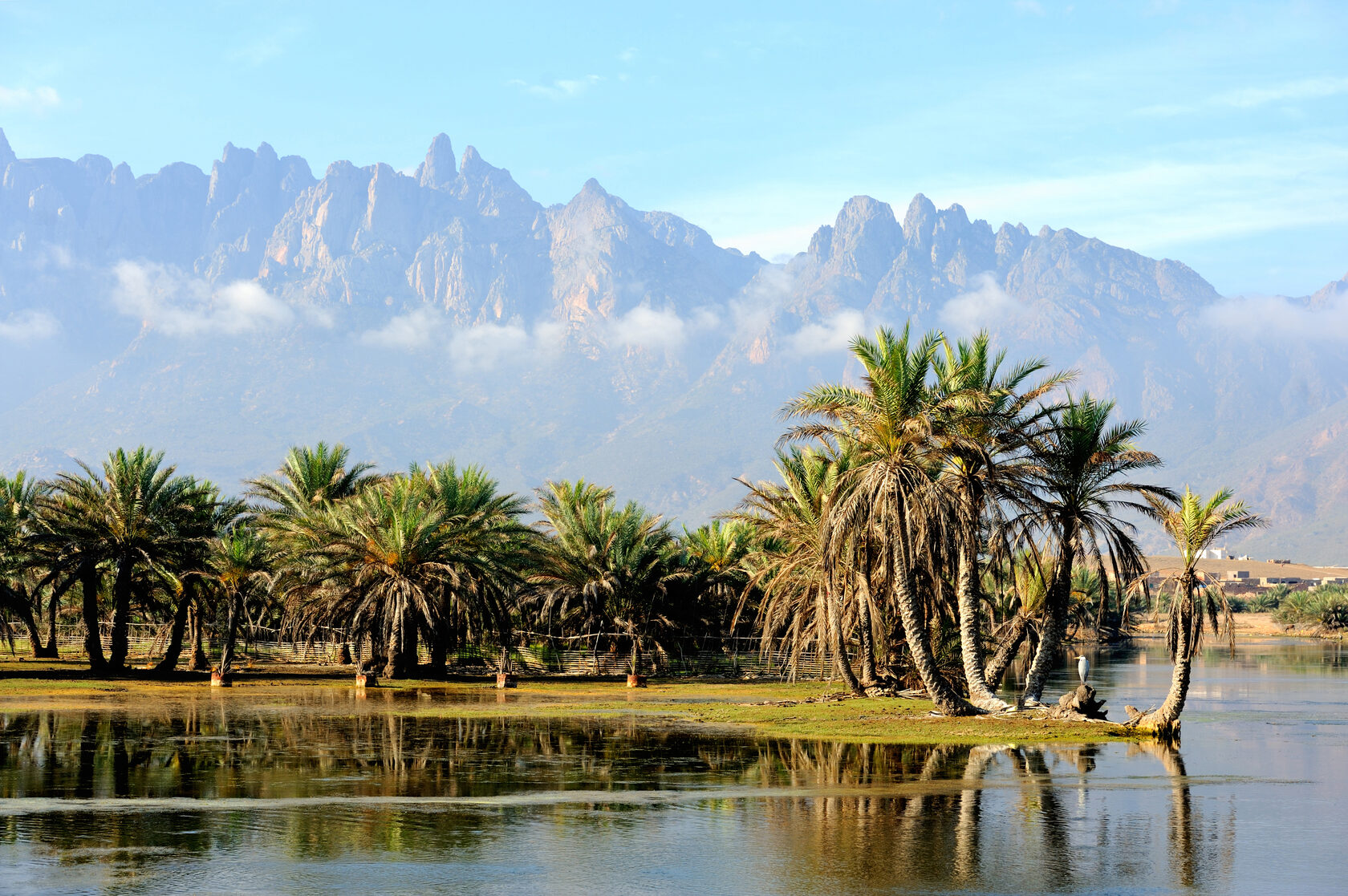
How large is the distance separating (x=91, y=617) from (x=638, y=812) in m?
32.2

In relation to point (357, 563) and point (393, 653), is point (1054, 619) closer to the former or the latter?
point (393, 653)

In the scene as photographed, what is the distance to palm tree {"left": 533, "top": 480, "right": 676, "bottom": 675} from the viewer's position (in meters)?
50.0

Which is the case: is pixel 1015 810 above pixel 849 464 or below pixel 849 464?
below

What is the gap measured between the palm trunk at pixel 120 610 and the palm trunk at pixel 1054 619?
29.2m

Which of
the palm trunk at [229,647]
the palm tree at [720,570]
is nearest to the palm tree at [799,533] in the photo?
the palm tree at [720,570]

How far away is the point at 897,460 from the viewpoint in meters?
27.7

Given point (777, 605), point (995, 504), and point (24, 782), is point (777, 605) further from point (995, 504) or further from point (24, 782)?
point (24, 782)

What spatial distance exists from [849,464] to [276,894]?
26.4m

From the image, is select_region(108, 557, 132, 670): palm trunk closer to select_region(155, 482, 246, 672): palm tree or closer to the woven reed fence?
select_region(155, 482, 246, 672): palm tree

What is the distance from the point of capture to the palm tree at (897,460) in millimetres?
27219

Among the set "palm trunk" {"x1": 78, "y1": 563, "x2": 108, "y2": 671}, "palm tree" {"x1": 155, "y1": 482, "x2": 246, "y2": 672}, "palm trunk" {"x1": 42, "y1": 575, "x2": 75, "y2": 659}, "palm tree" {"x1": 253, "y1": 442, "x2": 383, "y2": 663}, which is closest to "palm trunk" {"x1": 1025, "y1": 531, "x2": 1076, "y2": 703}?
"palm tree" {"x1": 253, "y1": 442, "x2": 383, "y2": 663}

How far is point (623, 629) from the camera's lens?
50.9 metres

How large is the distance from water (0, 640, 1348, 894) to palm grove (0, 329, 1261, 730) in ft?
17.0

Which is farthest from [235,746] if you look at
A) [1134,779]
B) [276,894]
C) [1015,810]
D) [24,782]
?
[1134,779]
